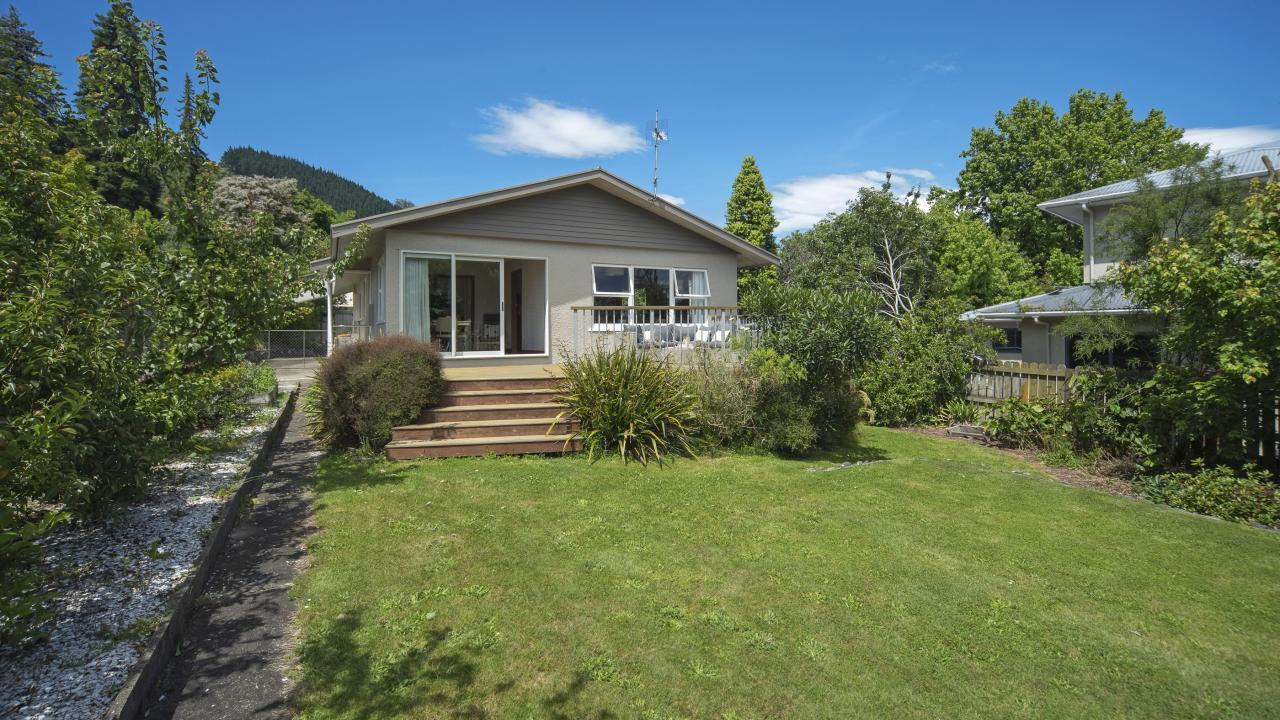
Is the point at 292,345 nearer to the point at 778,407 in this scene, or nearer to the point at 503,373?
the point at 503,373

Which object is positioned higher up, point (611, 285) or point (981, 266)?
point (981, 266)

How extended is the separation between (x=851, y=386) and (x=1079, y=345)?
3441 millimetres

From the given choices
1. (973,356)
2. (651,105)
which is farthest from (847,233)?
Result: (973,356)

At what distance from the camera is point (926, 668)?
330cm

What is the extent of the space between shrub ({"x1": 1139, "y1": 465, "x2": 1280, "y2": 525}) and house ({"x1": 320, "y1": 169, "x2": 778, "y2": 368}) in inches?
235

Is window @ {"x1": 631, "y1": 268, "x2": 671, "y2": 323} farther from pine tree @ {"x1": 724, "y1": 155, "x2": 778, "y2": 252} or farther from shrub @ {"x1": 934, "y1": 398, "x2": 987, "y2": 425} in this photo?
pine tree @ {"x1": 724, "y1": 155, "x2": 778, "y2": 252}

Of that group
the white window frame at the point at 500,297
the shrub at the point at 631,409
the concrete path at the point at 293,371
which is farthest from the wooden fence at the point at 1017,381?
the concrete path at the point at 293,371

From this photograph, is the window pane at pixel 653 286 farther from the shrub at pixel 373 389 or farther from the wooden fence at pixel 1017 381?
the wooden fence at pixel 1017 381

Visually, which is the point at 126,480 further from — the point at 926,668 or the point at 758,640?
the point at 926,668

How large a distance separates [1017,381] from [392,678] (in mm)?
10938

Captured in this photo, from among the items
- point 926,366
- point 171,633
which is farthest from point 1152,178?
point 171,633

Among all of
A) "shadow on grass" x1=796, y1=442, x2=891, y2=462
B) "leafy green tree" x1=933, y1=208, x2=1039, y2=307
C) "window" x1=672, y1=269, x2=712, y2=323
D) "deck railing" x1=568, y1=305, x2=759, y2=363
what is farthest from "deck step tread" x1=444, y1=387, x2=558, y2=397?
"leafy green tree" x1=933, y1=208, x2=1039, y2=307

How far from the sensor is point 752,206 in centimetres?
3139

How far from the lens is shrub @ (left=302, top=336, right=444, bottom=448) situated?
8219mm
